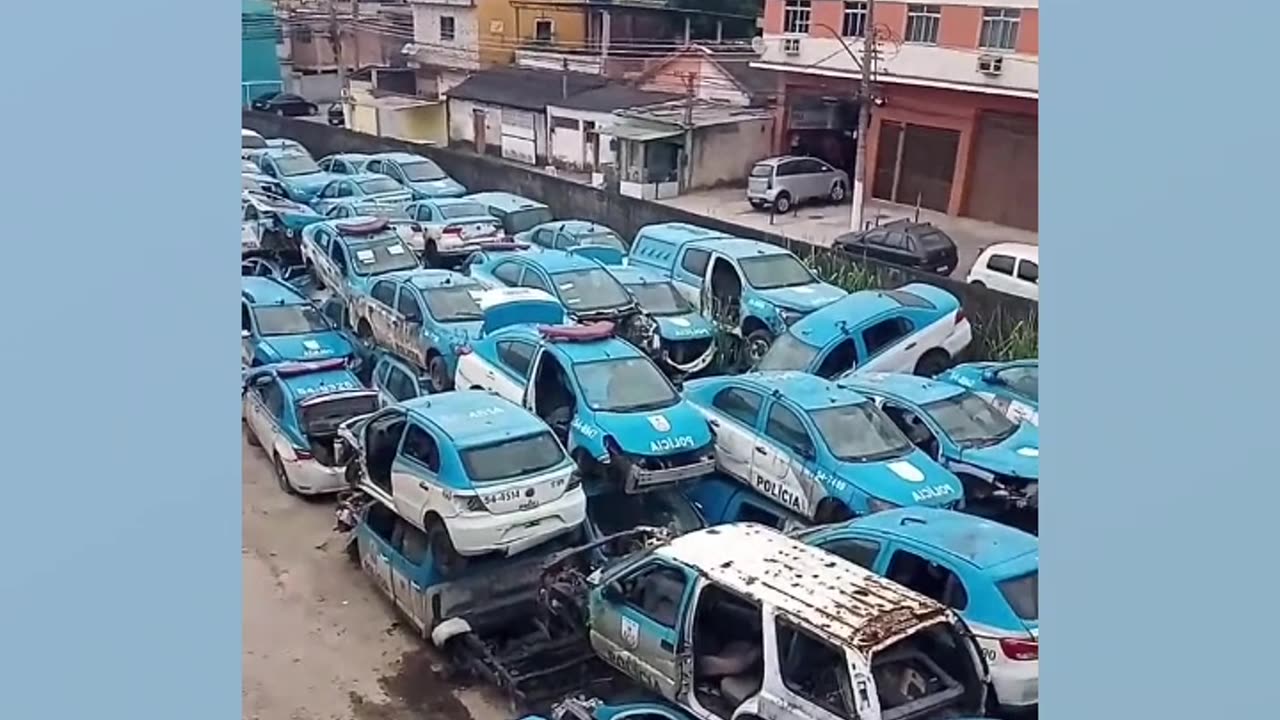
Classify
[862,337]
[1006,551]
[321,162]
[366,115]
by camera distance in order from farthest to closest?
[366,115] < [321,162] < [862,337] < [1006,551]

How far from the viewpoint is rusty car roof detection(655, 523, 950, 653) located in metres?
3.91

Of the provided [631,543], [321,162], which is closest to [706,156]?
[321,162]

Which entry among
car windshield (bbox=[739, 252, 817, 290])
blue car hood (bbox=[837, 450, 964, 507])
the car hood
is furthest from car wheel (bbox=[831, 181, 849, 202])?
blue car hood (bbox=[837, 450, 964, 507])

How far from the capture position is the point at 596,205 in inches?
382

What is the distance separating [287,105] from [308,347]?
466 centimetres

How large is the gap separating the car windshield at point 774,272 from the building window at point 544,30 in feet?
11.5

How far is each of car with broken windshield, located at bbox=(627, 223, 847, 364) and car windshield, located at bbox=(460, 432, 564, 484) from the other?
8.32ft

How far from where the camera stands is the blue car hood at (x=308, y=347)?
23.7ft

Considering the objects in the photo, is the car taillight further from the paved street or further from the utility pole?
the utility pole

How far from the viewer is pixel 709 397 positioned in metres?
6.01

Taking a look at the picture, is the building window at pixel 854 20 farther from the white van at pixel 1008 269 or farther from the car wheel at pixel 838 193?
the white van at pixel 1008 269

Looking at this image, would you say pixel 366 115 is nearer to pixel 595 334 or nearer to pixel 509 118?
pixel 509 118

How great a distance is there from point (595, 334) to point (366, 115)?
7010 millimetres

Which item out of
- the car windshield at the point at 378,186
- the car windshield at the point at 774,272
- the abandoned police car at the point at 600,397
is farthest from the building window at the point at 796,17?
the abandoned police car at the point at 600,397
